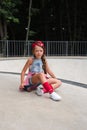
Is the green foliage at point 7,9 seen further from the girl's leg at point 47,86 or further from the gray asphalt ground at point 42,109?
the girl's leg at point 47,86

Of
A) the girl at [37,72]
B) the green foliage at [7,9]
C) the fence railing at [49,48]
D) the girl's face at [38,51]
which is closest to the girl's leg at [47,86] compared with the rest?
the girl at [37,72]

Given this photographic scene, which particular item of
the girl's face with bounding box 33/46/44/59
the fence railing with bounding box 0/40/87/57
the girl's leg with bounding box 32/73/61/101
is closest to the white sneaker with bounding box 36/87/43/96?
the girl's leg with bounding box 32/73/61/101

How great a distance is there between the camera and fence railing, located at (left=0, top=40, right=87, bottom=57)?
29492mm

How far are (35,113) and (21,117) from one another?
1.00 feet

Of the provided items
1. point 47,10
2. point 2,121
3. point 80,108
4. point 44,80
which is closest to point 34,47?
point 44,80

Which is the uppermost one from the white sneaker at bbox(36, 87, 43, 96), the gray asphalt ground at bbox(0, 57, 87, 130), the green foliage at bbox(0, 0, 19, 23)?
the green foliage at bbox(0, 0, 19, 23)

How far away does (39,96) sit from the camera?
6.80 m

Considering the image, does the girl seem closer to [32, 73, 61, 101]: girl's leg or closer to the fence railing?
[32, 73, 61, 101]: girl's leg

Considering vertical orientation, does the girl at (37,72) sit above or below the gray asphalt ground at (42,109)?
above

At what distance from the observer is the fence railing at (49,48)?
96.8 ft

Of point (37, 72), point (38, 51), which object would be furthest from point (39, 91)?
point (38, 51)

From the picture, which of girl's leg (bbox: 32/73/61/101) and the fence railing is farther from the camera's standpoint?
the fence railing

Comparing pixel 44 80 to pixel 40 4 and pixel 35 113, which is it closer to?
pixel 35 113

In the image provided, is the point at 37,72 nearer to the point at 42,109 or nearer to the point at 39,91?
the point at 39,91
